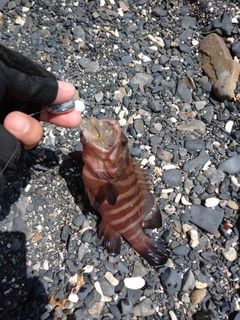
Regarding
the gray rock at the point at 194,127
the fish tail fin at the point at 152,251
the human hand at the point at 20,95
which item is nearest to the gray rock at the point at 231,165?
the gray rock at the point at 194,127

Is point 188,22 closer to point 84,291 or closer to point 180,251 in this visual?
point 180,251

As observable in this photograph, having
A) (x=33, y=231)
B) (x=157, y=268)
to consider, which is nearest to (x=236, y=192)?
(x=157, y=268)

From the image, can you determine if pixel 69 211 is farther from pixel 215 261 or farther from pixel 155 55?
pixel 155 55

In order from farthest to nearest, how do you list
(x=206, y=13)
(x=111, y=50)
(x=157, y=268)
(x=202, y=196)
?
(x=206, y=13) < (x=111, y=50) < (x=202, y=196) < (x=157, y=268)

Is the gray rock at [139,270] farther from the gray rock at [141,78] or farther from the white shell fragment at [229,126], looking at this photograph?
the gray rock at [141,78]

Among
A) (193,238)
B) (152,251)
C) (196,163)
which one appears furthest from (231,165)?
(152,251)
